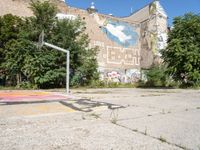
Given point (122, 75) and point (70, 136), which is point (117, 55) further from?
point (70, 136)

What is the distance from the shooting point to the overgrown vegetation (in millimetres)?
23703

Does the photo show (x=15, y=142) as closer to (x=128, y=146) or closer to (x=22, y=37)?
(x=128, y=146)

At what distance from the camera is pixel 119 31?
38906 millimetres

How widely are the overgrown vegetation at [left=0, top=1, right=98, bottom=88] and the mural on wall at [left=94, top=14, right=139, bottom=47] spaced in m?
11.1

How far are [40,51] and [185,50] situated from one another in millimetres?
12635

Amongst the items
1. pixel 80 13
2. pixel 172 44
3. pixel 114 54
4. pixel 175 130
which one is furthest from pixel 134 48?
pixel 175 130

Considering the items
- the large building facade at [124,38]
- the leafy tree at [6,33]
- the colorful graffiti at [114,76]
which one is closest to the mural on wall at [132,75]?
the large building facade at [124,38]

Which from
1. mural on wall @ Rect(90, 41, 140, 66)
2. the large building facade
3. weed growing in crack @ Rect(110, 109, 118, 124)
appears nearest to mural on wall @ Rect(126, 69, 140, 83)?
the large building facade

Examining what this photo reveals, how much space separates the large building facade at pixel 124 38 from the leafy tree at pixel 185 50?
9.86 meters

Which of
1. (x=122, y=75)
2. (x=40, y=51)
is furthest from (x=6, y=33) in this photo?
(x=122, y=75)

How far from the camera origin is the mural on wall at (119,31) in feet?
124

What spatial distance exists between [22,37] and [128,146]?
20.0 meters

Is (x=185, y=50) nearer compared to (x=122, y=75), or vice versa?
(x=185, y=50)

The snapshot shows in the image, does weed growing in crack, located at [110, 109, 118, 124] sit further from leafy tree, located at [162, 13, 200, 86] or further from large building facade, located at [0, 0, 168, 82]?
large building facade, located at [0, 0, 168, 82]
